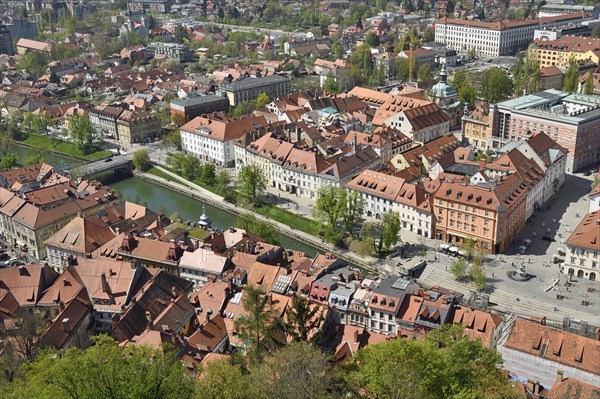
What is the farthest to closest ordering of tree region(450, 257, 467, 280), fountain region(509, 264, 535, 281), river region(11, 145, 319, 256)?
river region(11, 145, 319, 256) → fountain region(509, 264, 535, 281) → tree region(450, 257, 467, 280)

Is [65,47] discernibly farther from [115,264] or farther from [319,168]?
[115,264]

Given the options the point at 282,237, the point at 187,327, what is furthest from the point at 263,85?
the point at 187,327

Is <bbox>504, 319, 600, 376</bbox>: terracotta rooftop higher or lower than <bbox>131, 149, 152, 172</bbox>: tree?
higher

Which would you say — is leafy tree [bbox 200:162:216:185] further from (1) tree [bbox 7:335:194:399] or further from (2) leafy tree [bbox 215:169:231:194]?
(1) tree [bbox 7:335:194:399]

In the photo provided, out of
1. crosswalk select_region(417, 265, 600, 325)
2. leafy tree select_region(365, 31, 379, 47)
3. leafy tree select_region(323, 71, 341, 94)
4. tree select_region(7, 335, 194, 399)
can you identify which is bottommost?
crosswalk select_region(417, 265, 600, 325)

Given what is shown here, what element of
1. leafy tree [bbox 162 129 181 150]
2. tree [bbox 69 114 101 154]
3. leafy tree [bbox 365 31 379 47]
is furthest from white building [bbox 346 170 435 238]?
leafy tree [bbox 365 31 379 47]

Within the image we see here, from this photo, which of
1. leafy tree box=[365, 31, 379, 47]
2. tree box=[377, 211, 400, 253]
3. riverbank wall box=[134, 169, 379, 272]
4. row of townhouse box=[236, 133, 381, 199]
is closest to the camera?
tree box=[377, 211, 400, 253]

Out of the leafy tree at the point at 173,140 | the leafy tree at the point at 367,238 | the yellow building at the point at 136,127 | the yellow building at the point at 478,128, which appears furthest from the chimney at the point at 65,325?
the yellow building at the point at 478,128

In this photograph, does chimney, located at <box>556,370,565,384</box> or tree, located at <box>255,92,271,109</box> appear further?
tree, located at <box>255,92,271,109</box>
